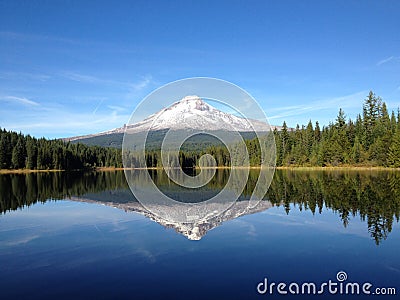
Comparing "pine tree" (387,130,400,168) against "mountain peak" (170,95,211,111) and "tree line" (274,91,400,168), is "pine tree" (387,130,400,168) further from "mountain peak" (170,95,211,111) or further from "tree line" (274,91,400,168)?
"mountain peak" (170,95,211,111)

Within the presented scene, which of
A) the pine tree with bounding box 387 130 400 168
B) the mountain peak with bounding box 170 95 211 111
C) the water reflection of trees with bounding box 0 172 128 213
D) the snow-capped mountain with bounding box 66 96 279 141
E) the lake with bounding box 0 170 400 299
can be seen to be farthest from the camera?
the pine tree with bounding box 387 130 400 168

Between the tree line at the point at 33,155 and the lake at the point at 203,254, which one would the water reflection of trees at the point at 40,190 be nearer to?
the lake at the point at 203,254

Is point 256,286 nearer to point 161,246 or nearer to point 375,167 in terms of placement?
point 161,246

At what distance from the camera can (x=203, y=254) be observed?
1042 centimetres

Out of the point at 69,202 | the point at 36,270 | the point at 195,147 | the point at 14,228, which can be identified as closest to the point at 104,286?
the point at 36,270

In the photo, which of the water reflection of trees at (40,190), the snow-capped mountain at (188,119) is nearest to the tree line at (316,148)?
the water reflection of trees at (40,190)

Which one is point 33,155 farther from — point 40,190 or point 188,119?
point 188,119

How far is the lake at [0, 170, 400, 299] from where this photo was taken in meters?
7.85

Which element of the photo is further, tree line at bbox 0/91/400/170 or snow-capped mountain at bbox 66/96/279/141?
tree line at bbox 0/91/400/170

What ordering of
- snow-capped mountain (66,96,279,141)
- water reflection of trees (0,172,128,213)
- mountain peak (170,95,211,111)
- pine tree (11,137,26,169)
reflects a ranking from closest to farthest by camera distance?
1. snow-capped mountain (66,96,279,141)
2. mountain peak (170,95,211,111)
3. water reflection of trees (0,172,128,213)
4. pine tree (11,137,26,169)

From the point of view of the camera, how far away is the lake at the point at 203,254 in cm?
785

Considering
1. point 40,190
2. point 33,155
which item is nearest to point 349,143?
point 40,190

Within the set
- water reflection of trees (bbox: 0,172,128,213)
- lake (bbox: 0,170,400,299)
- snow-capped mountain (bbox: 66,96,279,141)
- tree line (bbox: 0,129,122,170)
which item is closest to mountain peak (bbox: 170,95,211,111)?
snow-capped mountain (bbox: 66,96,279,141)

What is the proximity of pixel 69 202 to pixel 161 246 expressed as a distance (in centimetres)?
1530
